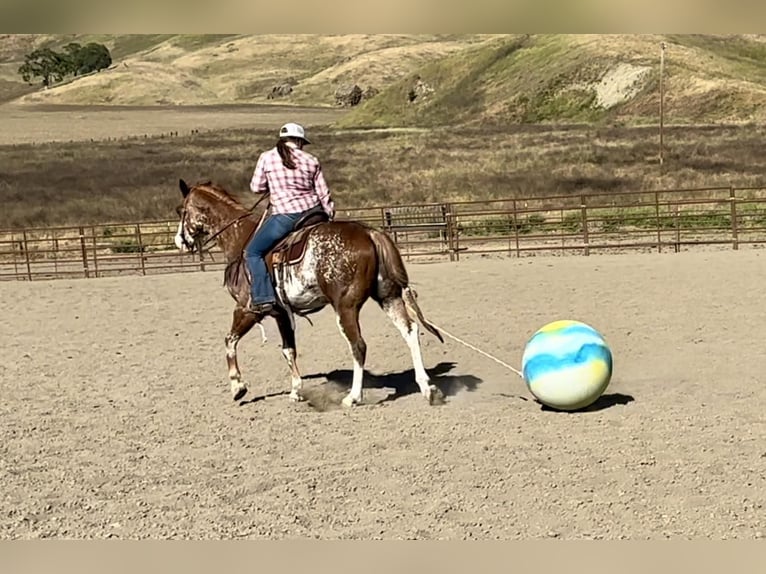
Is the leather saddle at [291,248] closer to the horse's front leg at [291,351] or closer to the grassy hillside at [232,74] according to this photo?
the horse's front leg at [291,351]

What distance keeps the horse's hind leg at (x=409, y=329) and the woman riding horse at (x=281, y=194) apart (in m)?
0.92

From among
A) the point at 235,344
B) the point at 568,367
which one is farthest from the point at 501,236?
the point at 568,367

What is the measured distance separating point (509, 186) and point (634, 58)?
37097mm

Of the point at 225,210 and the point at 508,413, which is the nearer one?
the point at 508,413

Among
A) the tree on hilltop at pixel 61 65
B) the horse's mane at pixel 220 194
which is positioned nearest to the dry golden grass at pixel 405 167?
the horse's mane at pixel 220 194

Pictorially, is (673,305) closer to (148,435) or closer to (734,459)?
(734,459)

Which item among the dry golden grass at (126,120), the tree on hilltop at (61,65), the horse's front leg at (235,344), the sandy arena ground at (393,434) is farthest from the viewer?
the tree on hilltop at (61,65)

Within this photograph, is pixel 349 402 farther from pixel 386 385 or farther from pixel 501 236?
pixel 501 236

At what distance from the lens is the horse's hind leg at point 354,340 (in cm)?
702

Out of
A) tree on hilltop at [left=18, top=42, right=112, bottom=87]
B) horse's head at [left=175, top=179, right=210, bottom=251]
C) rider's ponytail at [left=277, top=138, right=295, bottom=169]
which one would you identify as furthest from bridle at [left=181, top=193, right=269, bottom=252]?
tree on hilltop at [left=18, top=42, right=112, bottom=87]

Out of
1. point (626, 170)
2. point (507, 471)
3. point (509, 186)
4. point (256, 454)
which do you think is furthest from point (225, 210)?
point (626, 170)

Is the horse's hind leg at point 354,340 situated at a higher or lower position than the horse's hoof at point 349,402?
higher

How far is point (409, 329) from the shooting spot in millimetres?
7086

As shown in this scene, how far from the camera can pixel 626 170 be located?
→ 1300 inches
